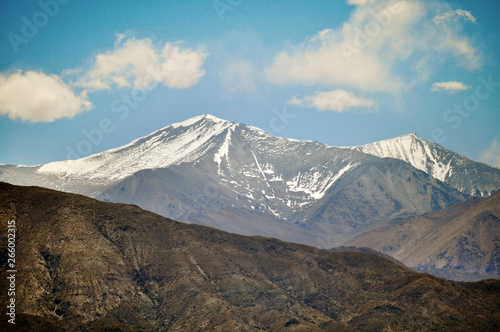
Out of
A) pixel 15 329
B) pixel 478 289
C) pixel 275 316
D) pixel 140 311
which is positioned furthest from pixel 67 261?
pixel 478 289

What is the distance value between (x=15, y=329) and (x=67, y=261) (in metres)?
46.9

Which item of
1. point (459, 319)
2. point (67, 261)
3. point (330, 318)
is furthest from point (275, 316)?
point (67, 261)

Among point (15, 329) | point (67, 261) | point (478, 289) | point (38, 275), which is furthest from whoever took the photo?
point (478, 289)

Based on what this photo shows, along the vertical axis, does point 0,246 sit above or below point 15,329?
above

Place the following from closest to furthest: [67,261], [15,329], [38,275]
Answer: [15,329], [38,275], [67,261]

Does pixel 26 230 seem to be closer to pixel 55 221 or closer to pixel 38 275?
pixel 55 221

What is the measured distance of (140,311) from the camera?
186m

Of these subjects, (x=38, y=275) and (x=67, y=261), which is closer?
(x=38, y=275)

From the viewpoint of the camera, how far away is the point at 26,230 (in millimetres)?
190375

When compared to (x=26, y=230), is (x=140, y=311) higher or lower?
lower

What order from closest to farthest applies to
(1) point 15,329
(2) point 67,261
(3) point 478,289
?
(1) point 15,329
(2) point 67,261
(3) point 478,289

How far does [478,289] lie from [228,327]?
96103 millimetres

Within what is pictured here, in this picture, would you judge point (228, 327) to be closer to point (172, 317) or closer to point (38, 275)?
point (172, 317)

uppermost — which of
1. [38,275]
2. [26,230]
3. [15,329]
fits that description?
[26,230]
